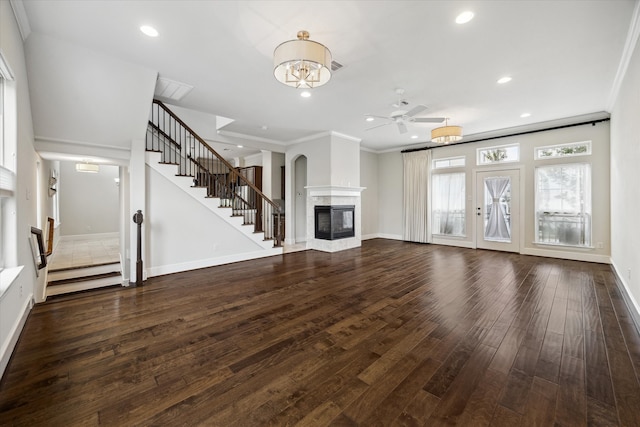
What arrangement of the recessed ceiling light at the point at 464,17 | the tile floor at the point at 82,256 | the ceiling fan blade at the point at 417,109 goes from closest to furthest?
the recessed ceiling light at the point at 464,17
the ceiling fan blade at the point at 417,109
the tile floor at the point at 82,256

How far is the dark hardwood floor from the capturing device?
1.65m

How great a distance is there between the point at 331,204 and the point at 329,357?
4860 millimetres

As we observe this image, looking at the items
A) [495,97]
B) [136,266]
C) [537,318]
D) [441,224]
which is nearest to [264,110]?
[136,266]

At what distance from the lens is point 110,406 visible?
1.69m

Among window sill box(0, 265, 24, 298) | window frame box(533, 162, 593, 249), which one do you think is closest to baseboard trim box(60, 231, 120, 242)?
window sill box(0, 265, 24, 298)

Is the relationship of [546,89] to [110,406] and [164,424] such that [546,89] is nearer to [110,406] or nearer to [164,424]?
[164,424]

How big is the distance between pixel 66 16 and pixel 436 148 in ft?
26.6

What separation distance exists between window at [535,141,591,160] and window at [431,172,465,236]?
69.7 inches

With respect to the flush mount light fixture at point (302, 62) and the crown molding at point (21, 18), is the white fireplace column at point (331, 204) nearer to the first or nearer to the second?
the flush mount light fixture at point (302, 62)

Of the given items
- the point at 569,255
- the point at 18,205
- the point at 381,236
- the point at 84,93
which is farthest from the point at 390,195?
the point at 18,205

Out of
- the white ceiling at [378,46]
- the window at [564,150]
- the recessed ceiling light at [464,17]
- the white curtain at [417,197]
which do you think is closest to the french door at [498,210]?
the window at [564,150]

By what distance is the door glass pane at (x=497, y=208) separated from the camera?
6.82 meters

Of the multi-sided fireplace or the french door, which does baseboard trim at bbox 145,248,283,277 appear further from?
the french door

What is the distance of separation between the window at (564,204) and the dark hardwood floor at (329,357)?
2187 mm
